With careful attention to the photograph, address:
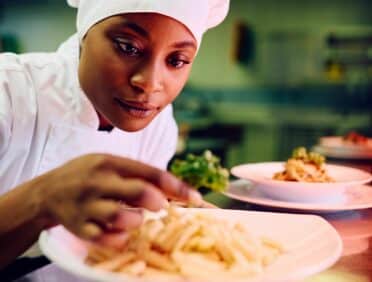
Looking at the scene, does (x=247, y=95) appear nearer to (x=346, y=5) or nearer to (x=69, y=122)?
(x=346, y=5)

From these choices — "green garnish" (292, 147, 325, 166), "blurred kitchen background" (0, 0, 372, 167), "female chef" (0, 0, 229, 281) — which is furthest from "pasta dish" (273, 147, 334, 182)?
"blurred kitchen background" (0, 0, 372, 167)

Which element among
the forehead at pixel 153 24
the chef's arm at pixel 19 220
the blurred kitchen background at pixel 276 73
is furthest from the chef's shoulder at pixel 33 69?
the blurred kitchen background at pixel 276 73

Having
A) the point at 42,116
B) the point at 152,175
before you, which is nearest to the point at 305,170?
the point at 42,116

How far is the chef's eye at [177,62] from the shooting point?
963mm

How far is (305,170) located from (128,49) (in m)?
0.58

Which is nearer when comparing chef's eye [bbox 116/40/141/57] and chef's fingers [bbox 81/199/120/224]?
chef's fingers [bbox 81/199/120/224]

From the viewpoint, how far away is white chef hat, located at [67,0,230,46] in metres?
0.96

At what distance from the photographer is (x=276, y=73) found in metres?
6.42

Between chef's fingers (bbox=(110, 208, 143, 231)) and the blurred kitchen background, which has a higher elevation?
chef's fingers (bbox=(110, 208, 143, 231))

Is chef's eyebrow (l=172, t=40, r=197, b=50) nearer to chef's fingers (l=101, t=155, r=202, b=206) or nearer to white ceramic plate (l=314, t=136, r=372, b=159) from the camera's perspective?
chef's fingers (l=101, t=155, r=202, b=206)

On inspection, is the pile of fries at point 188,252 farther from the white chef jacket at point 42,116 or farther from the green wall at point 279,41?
the green wall at point 279,41

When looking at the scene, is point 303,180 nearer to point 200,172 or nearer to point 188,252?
point 200,172

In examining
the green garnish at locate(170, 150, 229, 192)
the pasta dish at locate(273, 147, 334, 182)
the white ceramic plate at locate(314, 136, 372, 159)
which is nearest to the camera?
the green garnish at locate(170, 150, 229, 192)

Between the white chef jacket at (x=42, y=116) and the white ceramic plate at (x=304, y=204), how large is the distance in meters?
0.35
